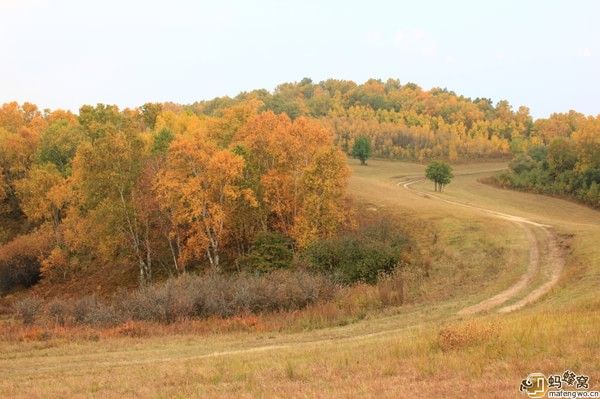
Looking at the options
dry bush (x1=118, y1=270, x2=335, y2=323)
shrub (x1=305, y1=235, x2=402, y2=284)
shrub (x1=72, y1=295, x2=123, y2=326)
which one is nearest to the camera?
shrub (x1=72, y1=295, x2=123, y2=326)

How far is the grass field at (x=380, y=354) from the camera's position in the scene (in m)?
11.5

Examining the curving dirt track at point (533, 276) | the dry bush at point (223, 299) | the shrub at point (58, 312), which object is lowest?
the shrub at point (58, 312)

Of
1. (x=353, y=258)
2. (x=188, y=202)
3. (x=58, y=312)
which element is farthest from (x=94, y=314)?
(x=353, y=258)

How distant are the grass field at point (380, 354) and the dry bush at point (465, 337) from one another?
3 centimetres

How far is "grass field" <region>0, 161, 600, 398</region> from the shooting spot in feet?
37.7

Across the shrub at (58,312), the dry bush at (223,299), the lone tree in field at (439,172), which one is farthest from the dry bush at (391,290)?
the lone tree in field at (439,172)

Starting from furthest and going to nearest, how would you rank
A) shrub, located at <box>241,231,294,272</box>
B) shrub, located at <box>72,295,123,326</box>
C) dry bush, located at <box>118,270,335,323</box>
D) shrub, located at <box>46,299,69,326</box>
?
shrub, located at <box>241,231,294,272</box>
dry bush, located at <box>118,270,335,323</box>
shrub, located at <box>46,299,69,326</box>
shrub, located at <box>72,295,123,326</box>

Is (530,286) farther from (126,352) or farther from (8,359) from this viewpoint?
(8,359)

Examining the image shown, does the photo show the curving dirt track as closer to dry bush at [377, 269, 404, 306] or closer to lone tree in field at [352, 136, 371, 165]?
dry bush at [377, 269, 404, 306]

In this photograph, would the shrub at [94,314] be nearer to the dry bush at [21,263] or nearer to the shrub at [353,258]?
the shrub at [353,258]

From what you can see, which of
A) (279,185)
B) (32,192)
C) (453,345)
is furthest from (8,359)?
(32,192)

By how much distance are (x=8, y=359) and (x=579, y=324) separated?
66.2 ft

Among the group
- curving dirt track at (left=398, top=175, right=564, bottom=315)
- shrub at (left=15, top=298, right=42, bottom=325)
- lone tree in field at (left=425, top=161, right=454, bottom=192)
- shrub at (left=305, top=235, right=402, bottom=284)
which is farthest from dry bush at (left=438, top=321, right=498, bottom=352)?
lone tree in field at (left=425, top=161, right=454, bottom=192)

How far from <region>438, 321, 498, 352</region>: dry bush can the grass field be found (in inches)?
1.1
